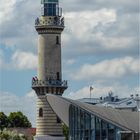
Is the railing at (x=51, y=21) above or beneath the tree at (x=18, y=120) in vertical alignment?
above

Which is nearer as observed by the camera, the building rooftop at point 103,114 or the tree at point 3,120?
the building rooftop at point 103,114

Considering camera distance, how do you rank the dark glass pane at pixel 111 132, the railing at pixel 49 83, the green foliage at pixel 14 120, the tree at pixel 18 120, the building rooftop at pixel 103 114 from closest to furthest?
the dark glass pane at pixel 111 132, the building rooftop at pixel 103 114, the railing at pixel 49 83, the green foliage at pixel 14 120, the tree at pixel 18 120

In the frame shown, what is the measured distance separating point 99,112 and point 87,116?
3.00 ft

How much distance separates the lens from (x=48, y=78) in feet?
356

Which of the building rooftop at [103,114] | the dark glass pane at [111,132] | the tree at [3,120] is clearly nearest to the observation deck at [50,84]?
the building rooftop at [103,114]

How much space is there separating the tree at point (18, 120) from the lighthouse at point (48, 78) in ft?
189

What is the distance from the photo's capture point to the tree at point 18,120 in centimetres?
16725

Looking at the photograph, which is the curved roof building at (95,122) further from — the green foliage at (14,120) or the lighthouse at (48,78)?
the green foliage at (14,120)

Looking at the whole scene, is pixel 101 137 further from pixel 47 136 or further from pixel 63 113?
pixel 47 136

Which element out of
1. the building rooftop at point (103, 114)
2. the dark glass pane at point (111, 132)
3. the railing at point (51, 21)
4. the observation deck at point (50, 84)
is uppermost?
the railing at point (51, 21)

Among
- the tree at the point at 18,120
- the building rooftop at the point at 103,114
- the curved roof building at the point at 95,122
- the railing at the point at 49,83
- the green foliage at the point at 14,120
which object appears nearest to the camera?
the curved roof building at the point at 95,122

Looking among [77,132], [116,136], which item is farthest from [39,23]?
[116,136]

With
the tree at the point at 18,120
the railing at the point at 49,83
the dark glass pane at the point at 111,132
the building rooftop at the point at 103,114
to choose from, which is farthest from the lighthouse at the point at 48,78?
the tree at the point at 18,120

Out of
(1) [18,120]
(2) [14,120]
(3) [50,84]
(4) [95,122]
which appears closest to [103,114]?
(4) [95,122]
